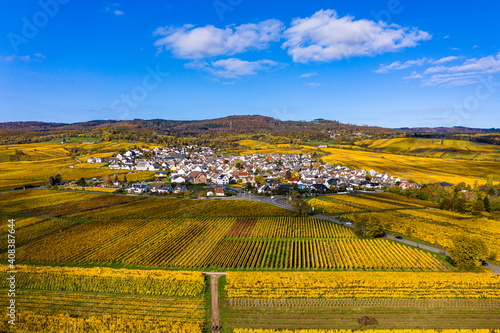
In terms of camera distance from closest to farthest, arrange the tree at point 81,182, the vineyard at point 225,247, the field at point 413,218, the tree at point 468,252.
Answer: the tree at point 468,252
the vineyard at point 225,247
the field at point 413,218
the tree at point 81,182

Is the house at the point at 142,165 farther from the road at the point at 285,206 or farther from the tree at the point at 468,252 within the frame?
the tree at the point at 468,252

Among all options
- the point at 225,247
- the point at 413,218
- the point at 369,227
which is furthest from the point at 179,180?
the point at 413,218

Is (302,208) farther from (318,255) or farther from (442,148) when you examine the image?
(442,148)

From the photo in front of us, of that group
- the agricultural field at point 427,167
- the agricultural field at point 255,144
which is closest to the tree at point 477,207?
the agricultural field at point 427,167

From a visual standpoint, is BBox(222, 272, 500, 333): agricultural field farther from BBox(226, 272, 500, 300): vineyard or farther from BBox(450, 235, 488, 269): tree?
BBox(450, 235, 488, 269): tree

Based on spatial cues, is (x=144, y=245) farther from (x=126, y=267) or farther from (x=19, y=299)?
(x=19, y=299)

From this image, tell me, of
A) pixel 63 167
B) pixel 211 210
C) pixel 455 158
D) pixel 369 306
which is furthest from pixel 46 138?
pixel 455 158
